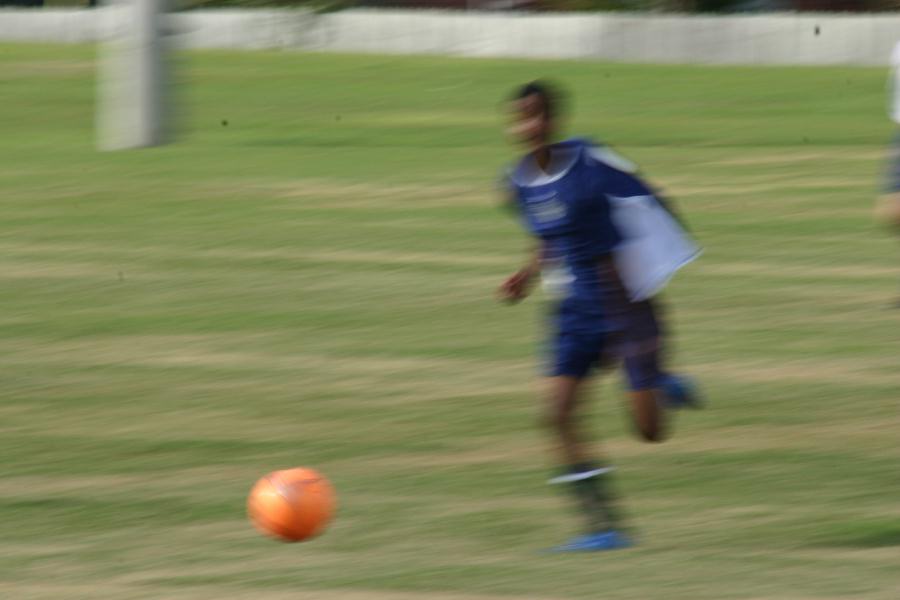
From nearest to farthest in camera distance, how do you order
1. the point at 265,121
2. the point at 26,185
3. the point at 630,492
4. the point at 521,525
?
1. the point at 521,525
2. the point at 630,492
3. the point at 26,185
4. the point at 265,121

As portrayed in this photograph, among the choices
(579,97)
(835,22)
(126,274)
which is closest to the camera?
(126,274)

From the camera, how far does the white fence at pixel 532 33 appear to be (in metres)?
33.5

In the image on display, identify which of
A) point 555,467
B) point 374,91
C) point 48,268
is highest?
point 555,467

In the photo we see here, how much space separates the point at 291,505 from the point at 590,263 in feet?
4.94

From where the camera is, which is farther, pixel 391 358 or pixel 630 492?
pixel 391 358

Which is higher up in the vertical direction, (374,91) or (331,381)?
(331,381)

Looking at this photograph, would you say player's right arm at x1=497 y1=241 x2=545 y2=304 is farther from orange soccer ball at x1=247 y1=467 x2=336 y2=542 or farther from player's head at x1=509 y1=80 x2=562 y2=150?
orange soccer ball at x1=247 y1=467 x2=336 y2=542

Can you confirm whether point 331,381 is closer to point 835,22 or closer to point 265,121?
point 265,121

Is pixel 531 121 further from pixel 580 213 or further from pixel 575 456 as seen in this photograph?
pixel 575 456

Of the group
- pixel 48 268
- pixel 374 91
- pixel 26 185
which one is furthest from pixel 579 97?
pixel 48 268

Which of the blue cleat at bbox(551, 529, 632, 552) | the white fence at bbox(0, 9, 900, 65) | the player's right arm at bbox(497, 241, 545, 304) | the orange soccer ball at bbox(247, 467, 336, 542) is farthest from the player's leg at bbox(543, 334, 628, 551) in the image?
the white fence at bbox(0, 9, 900, 65)

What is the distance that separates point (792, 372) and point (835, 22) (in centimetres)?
2250

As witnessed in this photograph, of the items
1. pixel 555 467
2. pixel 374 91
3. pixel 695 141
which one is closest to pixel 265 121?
pixel 374 91

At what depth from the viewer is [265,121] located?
27.5 metres
